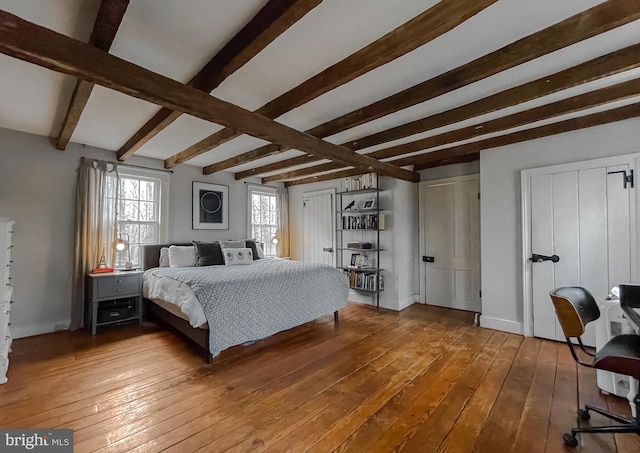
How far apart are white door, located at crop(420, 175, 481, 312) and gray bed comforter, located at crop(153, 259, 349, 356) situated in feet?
6.17

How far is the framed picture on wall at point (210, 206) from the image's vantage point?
4762 mm

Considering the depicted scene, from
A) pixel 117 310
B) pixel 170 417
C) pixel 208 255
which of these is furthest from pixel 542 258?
pixel 117 310

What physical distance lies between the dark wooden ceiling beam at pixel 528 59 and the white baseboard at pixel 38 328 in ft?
13.5

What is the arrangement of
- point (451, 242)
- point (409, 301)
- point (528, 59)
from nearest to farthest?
1. point (528, 59)
2. point (451, 242)
3. point (409, 301)

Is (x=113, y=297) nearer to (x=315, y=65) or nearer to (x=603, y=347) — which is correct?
(x=315, y=65)

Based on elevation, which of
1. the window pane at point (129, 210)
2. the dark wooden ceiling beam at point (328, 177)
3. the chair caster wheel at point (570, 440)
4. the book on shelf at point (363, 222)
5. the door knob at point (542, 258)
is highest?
the dark wooden ceiling beam at point (328, 177)

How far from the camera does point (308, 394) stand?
2.12 m

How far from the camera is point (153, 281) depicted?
3504mm

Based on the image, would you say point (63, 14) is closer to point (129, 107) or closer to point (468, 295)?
point (129, 107)

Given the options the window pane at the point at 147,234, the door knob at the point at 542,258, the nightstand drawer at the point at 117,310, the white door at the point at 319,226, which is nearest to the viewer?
the door knob at the point at 542,258

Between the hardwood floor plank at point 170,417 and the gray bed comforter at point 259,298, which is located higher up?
the gray bed comforter at point 259,298

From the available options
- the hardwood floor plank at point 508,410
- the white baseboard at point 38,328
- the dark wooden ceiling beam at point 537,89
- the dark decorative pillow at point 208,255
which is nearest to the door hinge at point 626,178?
the dark wooden ceiling beam at point 537,89

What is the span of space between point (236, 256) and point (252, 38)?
317cm

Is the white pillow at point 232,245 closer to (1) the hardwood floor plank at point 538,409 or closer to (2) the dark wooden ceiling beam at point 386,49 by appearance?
(2) the dark wooden ceiling beam at point 386,49
